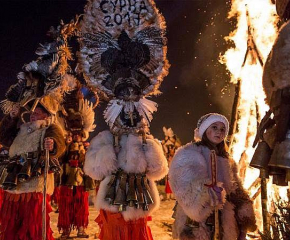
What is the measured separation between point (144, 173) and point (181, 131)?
18946 mm

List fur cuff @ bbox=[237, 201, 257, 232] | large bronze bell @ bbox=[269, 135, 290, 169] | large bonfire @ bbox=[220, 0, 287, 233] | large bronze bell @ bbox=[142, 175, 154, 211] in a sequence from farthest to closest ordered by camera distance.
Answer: large bonfire @ bbox=[220, 0, 287, 233], large bronze bell @ bbox=[142, 175, 154, 211], fur cuff @ bbox=[237, 201, 257, 232], large bronze bell @ bbox=[269, 135, 290, 169]

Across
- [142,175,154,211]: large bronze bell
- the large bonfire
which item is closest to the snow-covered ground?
the large bonfire

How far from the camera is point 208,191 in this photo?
10.1 ft

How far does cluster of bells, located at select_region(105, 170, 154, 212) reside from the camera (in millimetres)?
4083

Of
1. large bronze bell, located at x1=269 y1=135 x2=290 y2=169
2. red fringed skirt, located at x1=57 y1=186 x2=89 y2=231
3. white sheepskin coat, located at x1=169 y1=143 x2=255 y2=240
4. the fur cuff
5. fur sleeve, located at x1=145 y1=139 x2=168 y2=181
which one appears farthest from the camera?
red fringed skirt, located at x1=57 y1=186 x2=89 y2=231

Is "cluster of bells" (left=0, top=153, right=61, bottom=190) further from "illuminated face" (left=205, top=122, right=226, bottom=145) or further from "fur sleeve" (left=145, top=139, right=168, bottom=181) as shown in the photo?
"illuminated face" (left=205, top=122, right=226, bottom=145)

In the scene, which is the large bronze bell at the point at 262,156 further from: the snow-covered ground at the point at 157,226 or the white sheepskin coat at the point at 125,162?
the snow-covered ground at the point at 157,226

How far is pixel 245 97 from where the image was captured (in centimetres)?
668

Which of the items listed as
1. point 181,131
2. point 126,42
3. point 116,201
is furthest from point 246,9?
point 181,131

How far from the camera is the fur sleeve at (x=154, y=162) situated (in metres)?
4.29

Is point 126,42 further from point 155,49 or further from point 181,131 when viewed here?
point 181,131

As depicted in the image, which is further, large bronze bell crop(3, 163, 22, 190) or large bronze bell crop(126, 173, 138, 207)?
large bronze bell crop(3, 163, 22, 190)

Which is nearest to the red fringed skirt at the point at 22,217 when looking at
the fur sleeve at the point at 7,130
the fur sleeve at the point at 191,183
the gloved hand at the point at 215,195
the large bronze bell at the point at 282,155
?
the fur sleeve at the point at 7,130

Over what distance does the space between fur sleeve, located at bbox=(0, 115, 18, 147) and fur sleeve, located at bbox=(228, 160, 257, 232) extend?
323 centimetres
